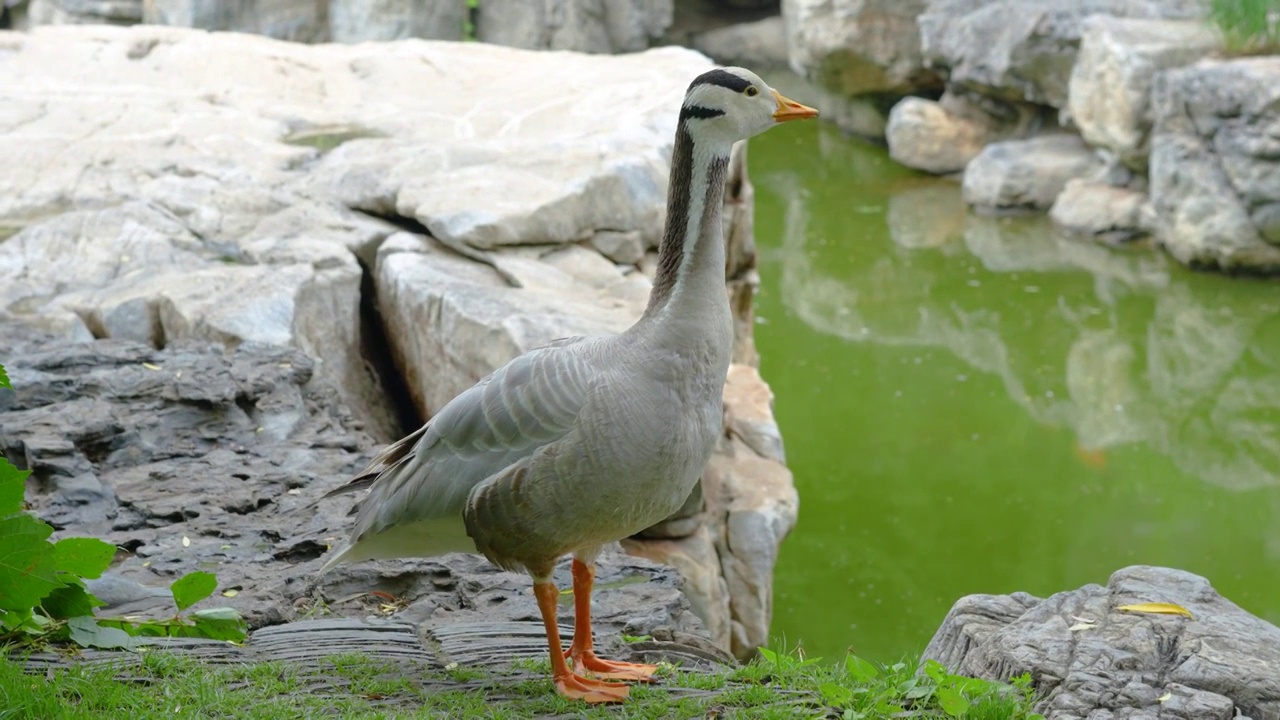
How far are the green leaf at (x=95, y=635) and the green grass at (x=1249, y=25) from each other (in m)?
9.69

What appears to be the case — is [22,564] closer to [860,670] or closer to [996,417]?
[860,670]

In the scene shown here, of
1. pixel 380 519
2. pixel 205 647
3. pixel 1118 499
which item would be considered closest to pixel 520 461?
pixel 380 519

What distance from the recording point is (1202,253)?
33.2 ft

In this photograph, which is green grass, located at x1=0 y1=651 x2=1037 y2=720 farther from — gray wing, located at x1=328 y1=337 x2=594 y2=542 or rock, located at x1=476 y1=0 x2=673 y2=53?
rock, located at x1=476 y1=0 x2=673 y2=53

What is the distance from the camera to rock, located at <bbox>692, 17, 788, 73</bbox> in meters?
16.3

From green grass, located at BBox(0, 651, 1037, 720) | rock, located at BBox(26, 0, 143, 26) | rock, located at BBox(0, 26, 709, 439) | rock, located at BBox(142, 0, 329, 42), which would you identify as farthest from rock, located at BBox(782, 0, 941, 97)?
green grass, located at BBox(0, 651, 1037, 720)

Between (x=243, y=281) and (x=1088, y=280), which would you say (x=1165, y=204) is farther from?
(x=243, y=281)

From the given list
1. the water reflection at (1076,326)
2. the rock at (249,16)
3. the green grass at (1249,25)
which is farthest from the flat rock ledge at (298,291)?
the rock at (249,16)

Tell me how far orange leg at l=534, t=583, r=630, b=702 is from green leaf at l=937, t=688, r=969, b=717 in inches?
25.9

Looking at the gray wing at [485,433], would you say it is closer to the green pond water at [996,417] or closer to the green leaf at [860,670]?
the green leaf at [860,670]

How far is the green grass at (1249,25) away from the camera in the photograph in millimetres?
10039

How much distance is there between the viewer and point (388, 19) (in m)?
13.8

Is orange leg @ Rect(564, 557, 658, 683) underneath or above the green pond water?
above

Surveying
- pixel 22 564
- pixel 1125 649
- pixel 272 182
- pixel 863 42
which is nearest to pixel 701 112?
pixel 1125 649
